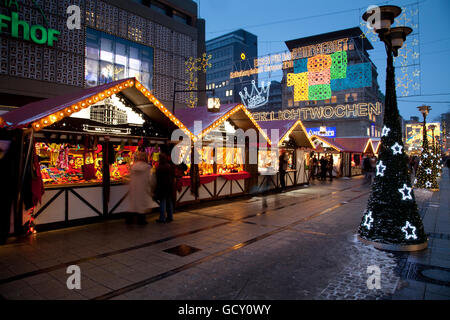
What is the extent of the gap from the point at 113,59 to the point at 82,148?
1285cm

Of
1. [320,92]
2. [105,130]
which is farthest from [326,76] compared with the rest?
[105,130]

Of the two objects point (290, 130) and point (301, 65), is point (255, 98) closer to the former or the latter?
point (301, 65)

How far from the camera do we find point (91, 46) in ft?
57.8

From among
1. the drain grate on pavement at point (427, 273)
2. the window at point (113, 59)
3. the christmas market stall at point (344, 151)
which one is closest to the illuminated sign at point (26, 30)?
the window at point (113, 59)

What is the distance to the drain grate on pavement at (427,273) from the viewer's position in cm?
421

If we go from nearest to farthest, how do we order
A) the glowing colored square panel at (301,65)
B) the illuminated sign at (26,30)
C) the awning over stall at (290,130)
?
the illuminated sign at (26,30) → the awning over stall at (290,130) → the glowing colored square panel at (301,65)

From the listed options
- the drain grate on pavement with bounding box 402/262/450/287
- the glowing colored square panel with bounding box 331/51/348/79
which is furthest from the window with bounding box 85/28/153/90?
the drain grate on pavement with bounding box 402/262/450/287

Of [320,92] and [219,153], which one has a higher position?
[320,92]

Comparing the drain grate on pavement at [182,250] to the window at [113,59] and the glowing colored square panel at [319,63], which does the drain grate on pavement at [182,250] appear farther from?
the glowing colored square panel at [319,63]

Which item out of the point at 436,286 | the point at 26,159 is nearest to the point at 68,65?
the point at 26,159

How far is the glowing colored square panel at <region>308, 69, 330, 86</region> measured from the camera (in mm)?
22250

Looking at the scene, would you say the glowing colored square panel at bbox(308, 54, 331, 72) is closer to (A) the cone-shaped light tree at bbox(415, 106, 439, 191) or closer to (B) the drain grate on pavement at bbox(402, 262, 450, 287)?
(A) the cone-shaped light tree at bbox(415, 106, 439, 191)

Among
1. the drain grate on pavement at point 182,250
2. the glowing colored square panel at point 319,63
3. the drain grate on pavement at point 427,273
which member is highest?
the glowing colored square panel at point 319,63

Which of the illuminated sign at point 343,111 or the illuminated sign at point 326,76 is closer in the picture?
the illuminated sign at point 326,76
